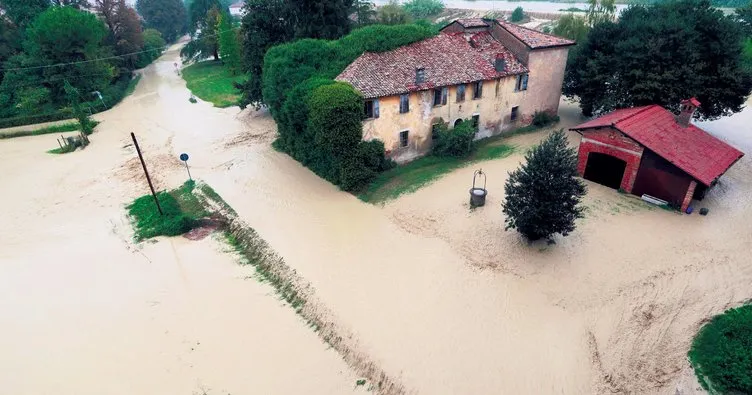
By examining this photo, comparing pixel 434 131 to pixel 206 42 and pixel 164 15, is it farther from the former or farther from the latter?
pixel 164 15

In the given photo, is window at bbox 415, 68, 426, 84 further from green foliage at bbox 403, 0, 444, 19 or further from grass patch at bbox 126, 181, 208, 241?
green foliage at bbox 403, 0, 444, 19

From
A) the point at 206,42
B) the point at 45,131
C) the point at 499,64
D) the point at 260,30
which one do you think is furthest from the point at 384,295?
the point at 206,42

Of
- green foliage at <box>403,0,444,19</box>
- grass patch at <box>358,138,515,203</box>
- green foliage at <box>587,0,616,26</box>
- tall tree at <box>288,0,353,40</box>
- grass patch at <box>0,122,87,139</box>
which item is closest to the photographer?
grass patch at <box>358,138,515,203</box>

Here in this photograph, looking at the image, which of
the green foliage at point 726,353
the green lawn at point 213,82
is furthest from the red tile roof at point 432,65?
the green lawn at point 213,82

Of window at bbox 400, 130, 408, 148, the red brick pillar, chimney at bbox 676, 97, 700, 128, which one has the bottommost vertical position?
the red brick pillar

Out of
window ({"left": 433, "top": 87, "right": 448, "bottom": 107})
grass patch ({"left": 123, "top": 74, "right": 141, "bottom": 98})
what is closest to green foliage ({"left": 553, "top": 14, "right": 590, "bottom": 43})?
window ({"left": 433, "top": 87, "right": 448, "bottom": 107})

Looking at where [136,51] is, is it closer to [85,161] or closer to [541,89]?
[85,161]
